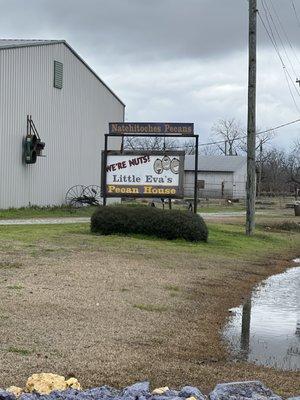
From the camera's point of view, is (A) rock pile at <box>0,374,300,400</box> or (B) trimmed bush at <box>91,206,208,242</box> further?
(B) trimmed bush at <box>91,206,208,242</box>

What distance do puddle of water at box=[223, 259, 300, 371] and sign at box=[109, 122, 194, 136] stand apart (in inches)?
319

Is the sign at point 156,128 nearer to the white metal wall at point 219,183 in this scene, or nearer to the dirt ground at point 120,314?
the dirt ground at point 120,314

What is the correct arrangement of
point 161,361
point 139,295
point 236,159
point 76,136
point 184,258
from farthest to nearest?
point 236,159 < point 76,136 < point 184,258 < point 139,295 < point 161,361

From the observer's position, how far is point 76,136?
121ft

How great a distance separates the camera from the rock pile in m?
4.87

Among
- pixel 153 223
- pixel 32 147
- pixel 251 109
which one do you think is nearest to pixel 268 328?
pixel 153 223

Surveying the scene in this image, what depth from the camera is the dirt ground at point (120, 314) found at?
6160mm

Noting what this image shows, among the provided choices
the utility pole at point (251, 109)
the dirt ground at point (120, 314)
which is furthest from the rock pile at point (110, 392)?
the utility pole at point (251, 109)

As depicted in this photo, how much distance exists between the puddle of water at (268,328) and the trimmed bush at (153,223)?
5.69 metres

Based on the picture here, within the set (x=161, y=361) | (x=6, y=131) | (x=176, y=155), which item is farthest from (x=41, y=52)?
(x=161, y=361)

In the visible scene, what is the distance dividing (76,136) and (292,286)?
24947 millimetres

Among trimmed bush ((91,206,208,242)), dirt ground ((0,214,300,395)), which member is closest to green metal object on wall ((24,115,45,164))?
trimmed bush ((91,206,208,242))

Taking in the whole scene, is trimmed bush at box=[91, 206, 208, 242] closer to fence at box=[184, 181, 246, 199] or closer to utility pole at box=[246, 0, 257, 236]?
utility pole at box=[246, 0, 257, 236]

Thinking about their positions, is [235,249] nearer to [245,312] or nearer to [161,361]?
[245,312]
